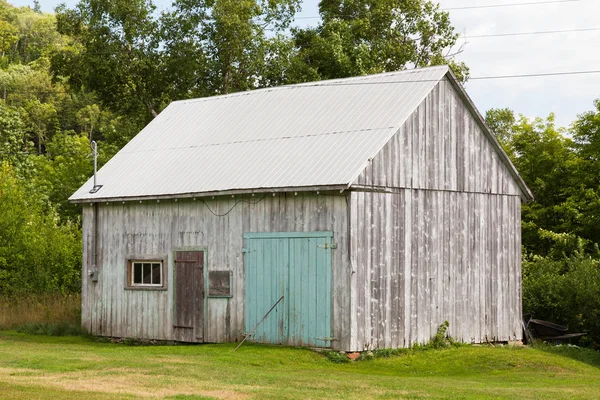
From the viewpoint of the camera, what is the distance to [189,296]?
24094 mm

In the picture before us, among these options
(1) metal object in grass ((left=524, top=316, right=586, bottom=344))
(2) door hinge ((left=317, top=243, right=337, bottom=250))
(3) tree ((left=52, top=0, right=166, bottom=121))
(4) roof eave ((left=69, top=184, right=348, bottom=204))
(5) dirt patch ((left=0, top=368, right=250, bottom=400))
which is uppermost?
(3) tree ((left=52, top=0, right=166, bottom=121))

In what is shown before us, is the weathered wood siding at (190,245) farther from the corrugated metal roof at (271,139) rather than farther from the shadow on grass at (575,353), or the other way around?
the shadow on grass at (575,353)

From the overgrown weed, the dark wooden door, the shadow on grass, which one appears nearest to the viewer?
the shadow on grass

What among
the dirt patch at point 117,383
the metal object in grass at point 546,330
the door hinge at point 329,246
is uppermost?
the door hinge at point 329,246

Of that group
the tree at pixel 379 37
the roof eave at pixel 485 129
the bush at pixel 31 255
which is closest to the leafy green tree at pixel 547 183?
the tree at pixel 379 37

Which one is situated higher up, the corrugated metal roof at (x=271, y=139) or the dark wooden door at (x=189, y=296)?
→ the corrugated metal roof at (x=271, y=139)

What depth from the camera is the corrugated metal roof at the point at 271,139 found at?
876 inches

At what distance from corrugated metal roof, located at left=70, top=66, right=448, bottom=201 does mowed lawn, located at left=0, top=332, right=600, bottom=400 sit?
12.8 feet

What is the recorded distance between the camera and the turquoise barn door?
2136cm

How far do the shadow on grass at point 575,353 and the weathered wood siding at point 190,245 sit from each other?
5.92m

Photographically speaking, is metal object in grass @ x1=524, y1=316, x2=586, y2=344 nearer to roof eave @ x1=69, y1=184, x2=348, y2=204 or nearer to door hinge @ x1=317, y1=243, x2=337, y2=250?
door hinge @ x1=317, y1=243, x2=337, y2=250

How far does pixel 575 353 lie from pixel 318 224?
23.6 feet

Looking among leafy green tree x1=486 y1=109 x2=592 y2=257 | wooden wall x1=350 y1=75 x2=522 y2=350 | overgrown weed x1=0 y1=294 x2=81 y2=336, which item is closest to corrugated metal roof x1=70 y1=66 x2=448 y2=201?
wooden wall x1=350 y1=75 x2=522 y2=350

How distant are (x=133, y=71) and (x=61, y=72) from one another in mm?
3094
